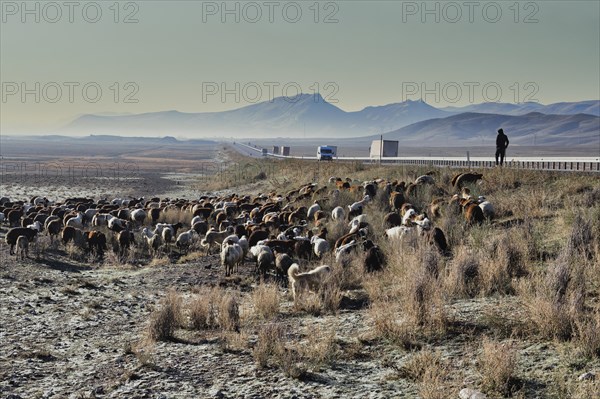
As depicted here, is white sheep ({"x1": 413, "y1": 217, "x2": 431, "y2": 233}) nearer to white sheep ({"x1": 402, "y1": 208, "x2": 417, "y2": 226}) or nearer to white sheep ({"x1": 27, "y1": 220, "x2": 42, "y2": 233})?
white sheep ({"x1": 402, "y1": 208, "x2": 417, "y2": 226})

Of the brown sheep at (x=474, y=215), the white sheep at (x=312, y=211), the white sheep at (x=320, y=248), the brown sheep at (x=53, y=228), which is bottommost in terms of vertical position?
the brown sheep at (x=53, y=228)

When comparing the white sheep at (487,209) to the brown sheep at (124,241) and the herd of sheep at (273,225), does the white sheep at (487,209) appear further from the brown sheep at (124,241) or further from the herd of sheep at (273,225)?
the brown sheep at (124,241)

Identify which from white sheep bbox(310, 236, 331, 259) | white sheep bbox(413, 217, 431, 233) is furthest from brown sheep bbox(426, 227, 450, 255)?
white sheep bbox(310, 236, 331, 259)

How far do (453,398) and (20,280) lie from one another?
13073mm

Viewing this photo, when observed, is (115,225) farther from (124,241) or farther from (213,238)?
(213,238)

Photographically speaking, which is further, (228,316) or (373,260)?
(373,260)

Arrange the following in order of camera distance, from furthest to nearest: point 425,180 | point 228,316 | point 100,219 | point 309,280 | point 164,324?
point 100,219, point 425,180, point 309,280, point 228,316, point 164,324

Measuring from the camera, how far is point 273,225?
2183 cm

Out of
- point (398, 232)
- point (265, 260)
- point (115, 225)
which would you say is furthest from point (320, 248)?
point (115, 225)

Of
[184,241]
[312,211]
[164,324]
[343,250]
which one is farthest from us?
[312,211]

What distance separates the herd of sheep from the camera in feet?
55.6

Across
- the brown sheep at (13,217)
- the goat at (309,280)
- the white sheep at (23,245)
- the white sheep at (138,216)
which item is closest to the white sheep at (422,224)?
the goat at (309,280)

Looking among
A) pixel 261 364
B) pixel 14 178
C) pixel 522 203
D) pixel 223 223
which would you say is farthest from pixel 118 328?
pixel 14 178

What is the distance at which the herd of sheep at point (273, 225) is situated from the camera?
16.9 meters
